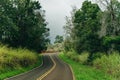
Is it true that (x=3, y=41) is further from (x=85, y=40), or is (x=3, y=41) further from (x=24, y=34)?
(x=85, y=40)

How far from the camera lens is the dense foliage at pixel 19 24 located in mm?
58125

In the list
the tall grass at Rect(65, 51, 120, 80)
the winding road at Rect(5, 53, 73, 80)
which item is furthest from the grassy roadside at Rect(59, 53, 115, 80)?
the winding road at Rect(5, 53, 73, 80)

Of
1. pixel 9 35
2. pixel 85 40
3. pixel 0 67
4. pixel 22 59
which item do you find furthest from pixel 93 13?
pixel 0 67

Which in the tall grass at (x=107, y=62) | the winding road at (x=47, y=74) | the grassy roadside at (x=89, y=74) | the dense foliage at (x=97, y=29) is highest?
the dense foliage at (x=97, y=29)

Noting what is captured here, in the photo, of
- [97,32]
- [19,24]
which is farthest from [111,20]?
[19,24]

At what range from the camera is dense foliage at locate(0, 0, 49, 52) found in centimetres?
5812

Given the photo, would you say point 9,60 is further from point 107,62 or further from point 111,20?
point 111,20

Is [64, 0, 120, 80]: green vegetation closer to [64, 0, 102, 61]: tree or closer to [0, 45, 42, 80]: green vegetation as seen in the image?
[64, 0, 102, 61]: tree

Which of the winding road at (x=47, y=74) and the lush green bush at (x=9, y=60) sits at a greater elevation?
the lush green bush at (x=9, y=60)

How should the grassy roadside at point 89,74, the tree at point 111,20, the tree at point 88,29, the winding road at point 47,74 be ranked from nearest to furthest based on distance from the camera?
the winding road at point 47,74, the grassy roadside at point 89,74, the tree at point 111,20, the tree at point 88,29

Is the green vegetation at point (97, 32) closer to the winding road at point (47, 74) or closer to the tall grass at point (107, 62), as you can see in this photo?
the tall grass at point (107, 62)

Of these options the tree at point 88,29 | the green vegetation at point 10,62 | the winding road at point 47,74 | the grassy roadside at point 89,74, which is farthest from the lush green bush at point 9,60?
the tree at point 88,29

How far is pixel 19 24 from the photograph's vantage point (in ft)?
214

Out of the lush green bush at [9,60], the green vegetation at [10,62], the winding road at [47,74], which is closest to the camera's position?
the winding road at [47,74]
